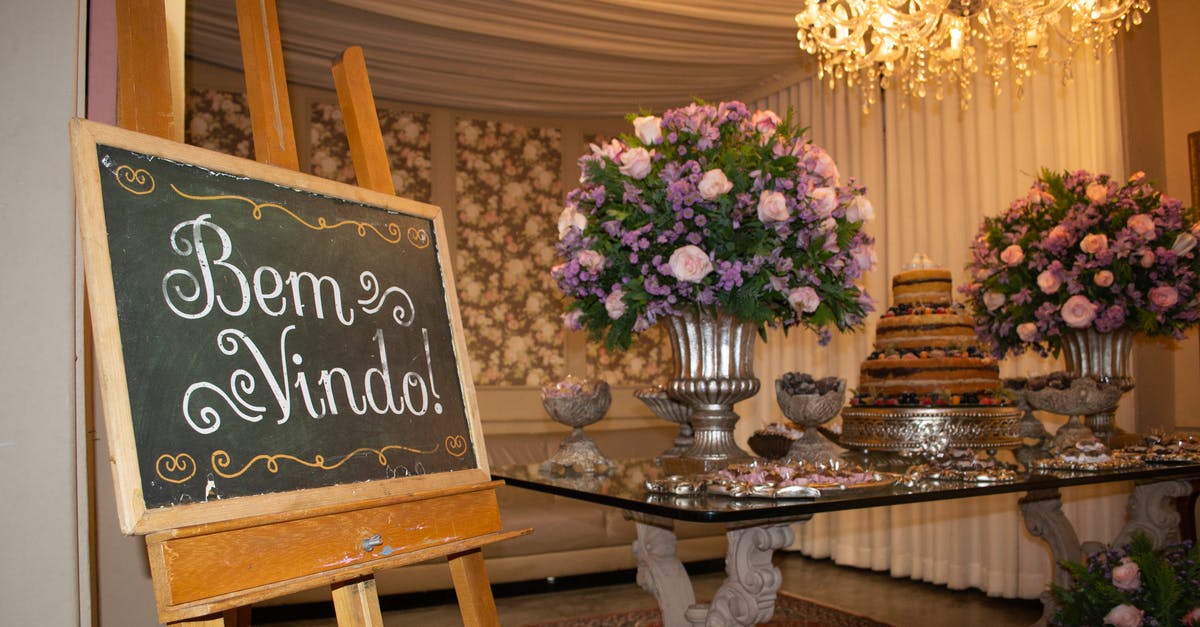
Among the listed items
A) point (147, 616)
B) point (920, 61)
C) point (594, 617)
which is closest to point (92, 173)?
point (147, 616)

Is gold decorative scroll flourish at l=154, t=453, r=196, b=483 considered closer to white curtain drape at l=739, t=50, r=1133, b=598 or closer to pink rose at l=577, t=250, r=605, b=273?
pink rose at l=577, t=250, r=605, b=273

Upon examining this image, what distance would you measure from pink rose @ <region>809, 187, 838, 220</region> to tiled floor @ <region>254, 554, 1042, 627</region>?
2.47m

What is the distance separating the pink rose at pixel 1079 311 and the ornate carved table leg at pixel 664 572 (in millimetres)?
1550

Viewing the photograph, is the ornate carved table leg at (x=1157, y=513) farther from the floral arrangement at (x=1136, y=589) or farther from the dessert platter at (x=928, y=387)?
the dessert platter at (x=928, y=387)

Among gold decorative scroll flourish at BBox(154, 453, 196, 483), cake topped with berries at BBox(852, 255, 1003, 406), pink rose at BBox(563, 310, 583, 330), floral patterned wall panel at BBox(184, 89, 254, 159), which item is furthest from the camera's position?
floral patterned wall panel at BBox(184, 89, 254, 159)

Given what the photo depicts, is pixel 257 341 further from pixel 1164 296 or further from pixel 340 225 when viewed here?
pixel 1164 296

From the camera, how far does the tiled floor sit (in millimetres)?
3799

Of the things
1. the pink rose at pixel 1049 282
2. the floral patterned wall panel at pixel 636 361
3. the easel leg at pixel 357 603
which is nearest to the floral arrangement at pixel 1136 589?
the pink rose at pixel 1049 282

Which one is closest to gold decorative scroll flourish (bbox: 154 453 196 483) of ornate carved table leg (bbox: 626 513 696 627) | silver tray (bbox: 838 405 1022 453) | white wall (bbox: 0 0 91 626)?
white wall (bbox: 0 0 91 626)

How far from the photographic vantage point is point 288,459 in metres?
1.21

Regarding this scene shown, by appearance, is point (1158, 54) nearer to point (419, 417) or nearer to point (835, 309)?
point (835, 309)

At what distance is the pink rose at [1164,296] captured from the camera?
2607 mm

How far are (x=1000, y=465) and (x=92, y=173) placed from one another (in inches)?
75.4

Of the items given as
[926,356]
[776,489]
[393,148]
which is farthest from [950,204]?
[776,489]
